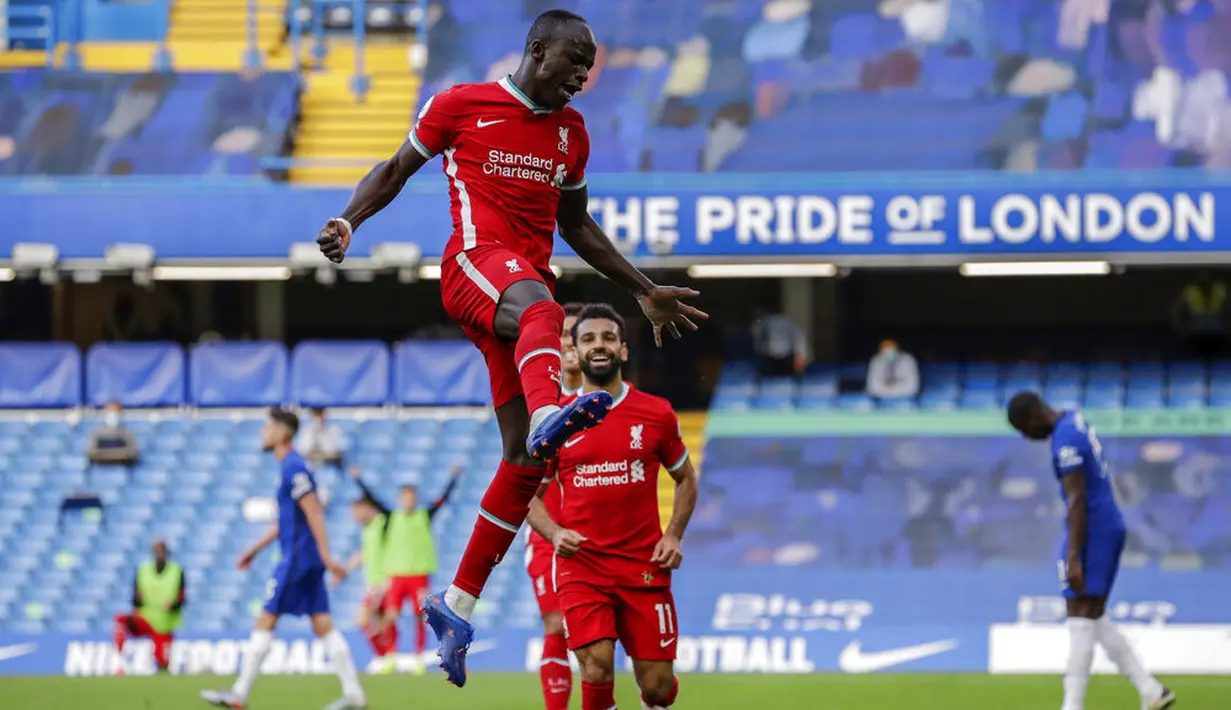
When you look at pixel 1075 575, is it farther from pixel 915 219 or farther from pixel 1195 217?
pixel 1195 217

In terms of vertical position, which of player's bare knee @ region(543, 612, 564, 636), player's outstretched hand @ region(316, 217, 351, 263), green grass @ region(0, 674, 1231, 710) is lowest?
green grass @ region(0, 674, 1231, 710)

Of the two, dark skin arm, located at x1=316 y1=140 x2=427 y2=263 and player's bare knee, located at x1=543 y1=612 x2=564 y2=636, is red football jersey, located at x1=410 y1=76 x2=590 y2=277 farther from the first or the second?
player's bare knee, located at x1=543 y1=612 x2=564 y2=636

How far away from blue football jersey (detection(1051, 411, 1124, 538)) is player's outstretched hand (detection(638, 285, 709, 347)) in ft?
14.8

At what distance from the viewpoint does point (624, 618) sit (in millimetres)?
9039

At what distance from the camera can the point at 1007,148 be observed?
21.5m

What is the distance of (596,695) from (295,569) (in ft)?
14.3

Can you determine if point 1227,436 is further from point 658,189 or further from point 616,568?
point 616,568

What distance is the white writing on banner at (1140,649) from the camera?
664 inches

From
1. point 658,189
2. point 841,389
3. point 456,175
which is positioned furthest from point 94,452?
point 456,175

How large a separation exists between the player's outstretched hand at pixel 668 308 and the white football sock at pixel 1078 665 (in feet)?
16.8

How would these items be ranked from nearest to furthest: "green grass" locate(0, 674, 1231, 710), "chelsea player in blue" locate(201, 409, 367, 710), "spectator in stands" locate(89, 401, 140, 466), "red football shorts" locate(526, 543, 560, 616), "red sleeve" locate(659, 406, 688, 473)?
"red sleeve" locate(659, 406, 688, 473) → "red football shorts" locate(526, 543, 560, 616) → "chelsea player in blue" locate(201, 409, 367, 710) → "green grass" locate(0, 674, 1231, 710) → "spectator in stands" locate(89, 401, 140, 466)

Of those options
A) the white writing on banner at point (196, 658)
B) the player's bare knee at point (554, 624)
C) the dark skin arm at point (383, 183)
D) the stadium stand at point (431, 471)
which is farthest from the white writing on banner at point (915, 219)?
the dark skin arm at point (383, 183)

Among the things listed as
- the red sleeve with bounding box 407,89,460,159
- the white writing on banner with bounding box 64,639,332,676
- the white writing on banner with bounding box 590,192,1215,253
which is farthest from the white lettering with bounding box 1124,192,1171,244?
the red sleeve with bounding box 407,89,460,159

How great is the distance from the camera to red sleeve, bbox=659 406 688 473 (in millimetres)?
9305
